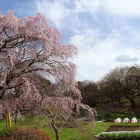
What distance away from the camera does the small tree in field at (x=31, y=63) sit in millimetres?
6113

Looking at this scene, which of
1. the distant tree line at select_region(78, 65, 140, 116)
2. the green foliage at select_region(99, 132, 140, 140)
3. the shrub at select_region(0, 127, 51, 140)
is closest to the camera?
the shrub at select_region(0, 127, 51, 140)

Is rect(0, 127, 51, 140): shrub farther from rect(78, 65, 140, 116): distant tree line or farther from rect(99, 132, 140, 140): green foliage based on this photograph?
rect(78, 65, 140, 116): distant tree line

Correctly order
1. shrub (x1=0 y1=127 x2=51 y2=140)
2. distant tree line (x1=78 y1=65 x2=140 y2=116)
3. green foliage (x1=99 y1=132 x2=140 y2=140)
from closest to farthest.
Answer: shrub (x1=0 y1=127 x2=51 y2=140)
green foliage (x1=99 y1=132 x2=140 y2=140)
distant tree line (x1=78 y1=65 x2=140 y2=116)

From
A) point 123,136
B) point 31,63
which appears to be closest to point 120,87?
point 123,136

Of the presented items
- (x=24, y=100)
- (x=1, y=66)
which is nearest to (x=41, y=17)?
(x=1, y=66)

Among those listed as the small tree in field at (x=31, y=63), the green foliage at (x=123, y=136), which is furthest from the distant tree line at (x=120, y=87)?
the small tree in field at (x=31, y=63)

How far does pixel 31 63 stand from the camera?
21.1 feet

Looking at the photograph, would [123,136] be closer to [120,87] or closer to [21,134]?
[21,134]

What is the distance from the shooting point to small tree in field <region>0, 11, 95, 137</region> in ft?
20.1

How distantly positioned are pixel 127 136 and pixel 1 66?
6.79 meters

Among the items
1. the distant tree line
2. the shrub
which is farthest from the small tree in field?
the distant tree line

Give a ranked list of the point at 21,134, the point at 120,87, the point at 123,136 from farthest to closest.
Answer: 1. the point at 120,87
2. the point at 123,136
3. the point at 21,134

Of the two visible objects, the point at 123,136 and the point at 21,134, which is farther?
the point at 123,136

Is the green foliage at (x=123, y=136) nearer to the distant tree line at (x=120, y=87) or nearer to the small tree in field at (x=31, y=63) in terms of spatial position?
the small tree in field at (x=31, y=63)
